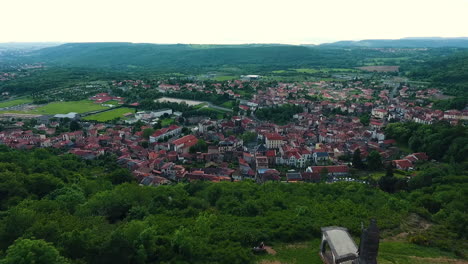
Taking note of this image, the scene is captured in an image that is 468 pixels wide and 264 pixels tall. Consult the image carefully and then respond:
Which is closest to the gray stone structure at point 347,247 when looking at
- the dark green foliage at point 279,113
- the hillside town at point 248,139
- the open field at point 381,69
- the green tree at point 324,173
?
the hillside town at point 248,139

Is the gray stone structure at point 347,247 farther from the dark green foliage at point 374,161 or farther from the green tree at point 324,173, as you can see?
the dark green foliage at point 374,161

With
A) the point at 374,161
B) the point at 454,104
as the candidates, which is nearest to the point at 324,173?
the point at 374,161

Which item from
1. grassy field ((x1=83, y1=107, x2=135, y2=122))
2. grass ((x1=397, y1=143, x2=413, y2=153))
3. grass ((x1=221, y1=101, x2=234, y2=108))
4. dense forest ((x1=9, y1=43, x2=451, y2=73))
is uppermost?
dense forest ((x1=9, y1=43, x2=451, y2=73))

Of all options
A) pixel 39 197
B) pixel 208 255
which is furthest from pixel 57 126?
pixel 208 255

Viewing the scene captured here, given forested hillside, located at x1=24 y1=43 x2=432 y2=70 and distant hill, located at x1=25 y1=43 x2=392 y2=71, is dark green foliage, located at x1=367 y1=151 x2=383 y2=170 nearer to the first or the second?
forested hillside, located at x1=24 y1=43 x2=432 y2=70

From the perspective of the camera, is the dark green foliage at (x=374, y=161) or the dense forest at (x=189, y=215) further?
the dark green foliage at (x=374, y=161)

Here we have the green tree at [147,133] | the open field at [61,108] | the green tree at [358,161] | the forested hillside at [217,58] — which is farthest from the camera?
the forested hillside at [217,58]

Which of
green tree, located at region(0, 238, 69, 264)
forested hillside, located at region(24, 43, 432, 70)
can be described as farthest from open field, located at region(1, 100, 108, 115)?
forested hillside, located at region(24, 43, 432, 70)
